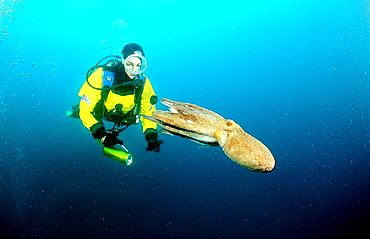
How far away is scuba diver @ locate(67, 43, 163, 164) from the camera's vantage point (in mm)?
4148

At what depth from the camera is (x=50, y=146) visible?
883 inches

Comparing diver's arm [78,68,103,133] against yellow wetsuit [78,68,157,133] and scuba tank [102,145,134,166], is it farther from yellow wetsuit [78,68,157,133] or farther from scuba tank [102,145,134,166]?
scuba tank [102,145,134,166]

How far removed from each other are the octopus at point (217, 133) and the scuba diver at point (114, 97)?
2.09m

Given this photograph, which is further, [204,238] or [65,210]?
[204,238]

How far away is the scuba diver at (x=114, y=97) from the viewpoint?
4148 millimetres

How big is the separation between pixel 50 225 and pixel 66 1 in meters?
65.3

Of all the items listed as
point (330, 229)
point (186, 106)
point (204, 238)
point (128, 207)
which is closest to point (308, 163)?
point (330, 229)

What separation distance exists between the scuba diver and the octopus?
2094 millimetres

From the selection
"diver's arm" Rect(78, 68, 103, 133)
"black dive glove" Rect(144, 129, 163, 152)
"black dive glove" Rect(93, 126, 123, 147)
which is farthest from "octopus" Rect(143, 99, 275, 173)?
"diver's arm" Rect(78, 68, 103, 133)

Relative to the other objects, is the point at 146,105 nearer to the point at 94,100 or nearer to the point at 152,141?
the point at 152,141

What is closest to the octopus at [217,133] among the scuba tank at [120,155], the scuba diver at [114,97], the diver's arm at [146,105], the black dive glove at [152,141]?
the scuba diver at [114,97]

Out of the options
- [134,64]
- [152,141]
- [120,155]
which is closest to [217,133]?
[120,155]

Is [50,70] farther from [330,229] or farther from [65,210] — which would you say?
[330,229]

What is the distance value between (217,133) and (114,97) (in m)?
3.31
